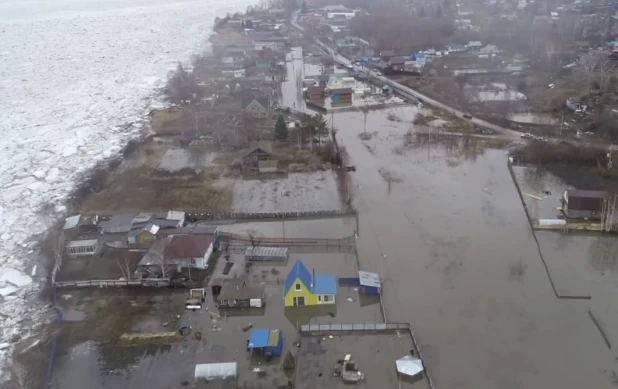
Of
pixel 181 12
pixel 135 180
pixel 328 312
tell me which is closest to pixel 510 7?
pixel 181 12

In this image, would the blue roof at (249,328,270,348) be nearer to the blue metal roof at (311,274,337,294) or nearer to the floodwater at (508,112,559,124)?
the blue metal roof at (311,274,337,294)

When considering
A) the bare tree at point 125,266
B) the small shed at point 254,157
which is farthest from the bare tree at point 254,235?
the small shed at point 254,157

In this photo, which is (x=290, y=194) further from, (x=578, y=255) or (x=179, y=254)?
(x=578, y=255)

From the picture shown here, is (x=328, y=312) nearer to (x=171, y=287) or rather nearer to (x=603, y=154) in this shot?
(x=171, y=287)

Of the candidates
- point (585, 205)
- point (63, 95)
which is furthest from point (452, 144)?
point (63, 95)

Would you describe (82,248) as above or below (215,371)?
above
